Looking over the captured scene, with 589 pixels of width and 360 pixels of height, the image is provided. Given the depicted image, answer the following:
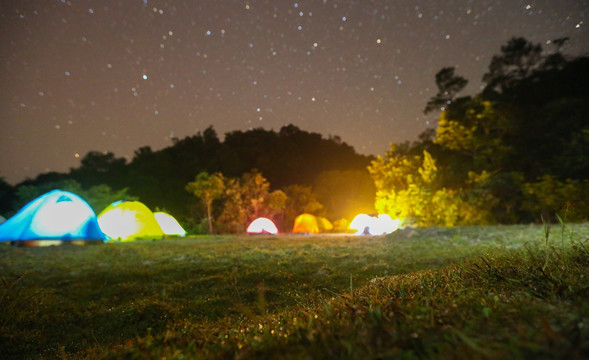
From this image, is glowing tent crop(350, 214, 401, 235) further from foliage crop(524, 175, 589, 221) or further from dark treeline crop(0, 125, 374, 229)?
dark treeline crop(0, 125, 374, 229)

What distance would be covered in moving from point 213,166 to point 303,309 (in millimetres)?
39444

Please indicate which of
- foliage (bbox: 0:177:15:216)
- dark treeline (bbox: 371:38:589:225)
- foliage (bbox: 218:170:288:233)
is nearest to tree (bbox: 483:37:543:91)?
dark treeline (bbox: 371:38:589:225)

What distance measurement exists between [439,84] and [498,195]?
8.92 m

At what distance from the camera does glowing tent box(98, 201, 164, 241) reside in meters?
14.3

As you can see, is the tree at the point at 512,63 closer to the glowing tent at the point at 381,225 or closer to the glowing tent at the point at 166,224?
the glowing tent at the point at 381,225

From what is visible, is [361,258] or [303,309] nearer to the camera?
[303,309]

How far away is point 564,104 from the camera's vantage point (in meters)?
17.5

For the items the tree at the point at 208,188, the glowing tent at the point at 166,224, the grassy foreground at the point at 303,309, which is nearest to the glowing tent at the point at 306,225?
the tree at the point at 208,188

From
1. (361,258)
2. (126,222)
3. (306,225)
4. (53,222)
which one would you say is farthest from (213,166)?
(361,258)

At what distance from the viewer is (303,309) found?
7.52ft

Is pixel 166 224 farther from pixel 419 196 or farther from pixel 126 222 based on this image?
pixel 419 196

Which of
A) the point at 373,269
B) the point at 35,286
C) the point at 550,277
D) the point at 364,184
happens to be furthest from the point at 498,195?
the point at 364,184

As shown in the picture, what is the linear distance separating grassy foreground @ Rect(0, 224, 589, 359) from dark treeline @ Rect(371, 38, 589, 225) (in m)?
14.4

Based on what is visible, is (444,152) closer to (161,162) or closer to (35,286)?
(35,286)
